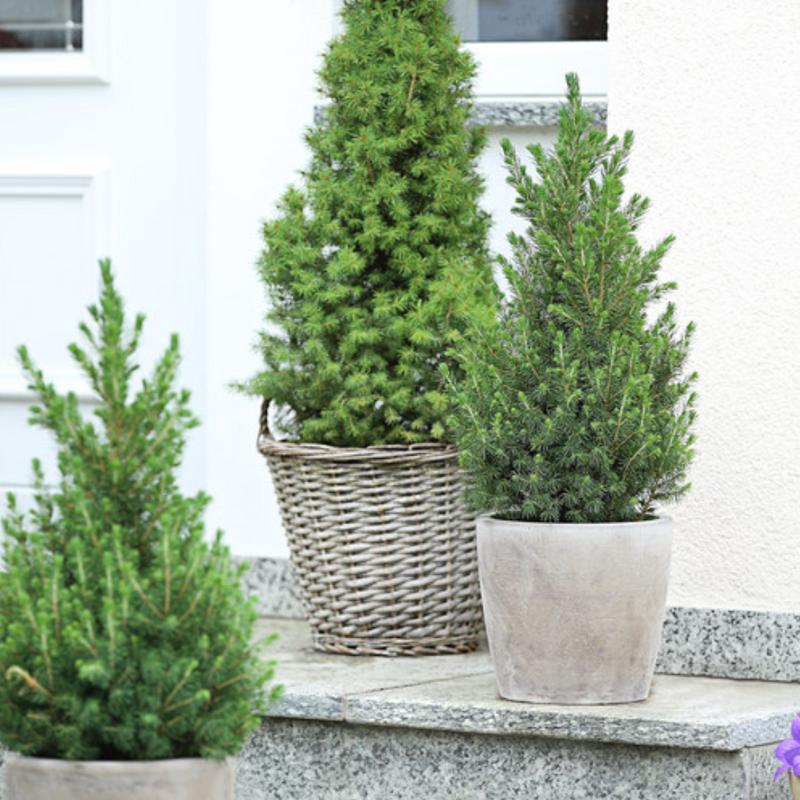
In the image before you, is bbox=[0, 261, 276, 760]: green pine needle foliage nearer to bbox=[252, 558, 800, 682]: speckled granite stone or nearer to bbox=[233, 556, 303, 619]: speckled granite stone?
bbox=[252, 558, 800, 682]: speckled granite stone

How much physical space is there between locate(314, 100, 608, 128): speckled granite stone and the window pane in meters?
0.26

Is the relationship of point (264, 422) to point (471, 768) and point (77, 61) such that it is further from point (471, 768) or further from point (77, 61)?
point (77, 61)

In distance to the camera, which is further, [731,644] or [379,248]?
[379,248]

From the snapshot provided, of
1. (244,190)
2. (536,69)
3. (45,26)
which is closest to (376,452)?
(244,190)

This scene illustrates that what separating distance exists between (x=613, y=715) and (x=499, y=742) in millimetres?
211

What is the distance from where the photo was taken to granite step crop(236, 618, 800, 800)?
2.46 metres

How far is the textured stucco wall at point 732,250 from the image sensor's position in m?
2.86

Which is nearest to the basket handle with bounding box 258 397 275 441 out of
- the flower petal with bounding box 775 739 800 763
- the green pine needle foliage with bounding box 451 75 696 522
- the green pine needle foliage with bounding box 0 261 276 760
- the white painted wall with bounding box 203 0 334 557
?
the white painted wall with bounding box 203 0 334 557

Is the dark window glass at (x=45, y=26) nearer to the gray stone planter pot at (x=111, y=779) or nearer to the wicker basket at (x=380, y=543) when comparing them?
the wicker basket at (x=380, y=543)

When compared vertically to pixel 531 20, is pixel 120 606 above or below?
below

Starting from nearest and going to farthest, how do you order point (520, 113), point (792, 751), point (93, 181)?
point (792, 751) < point (520, 113) < point (93, 181)

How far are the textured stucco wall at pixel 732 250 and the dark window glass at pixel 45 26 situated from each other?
4.99ft

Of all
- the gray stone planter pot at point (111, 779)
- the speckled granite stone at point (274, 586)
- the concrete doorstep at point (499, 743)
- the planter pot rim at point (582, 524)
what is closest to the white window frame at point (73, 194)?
the speckled granite stone at point (274, 586)

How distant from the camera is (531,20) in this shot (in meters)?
3.62
